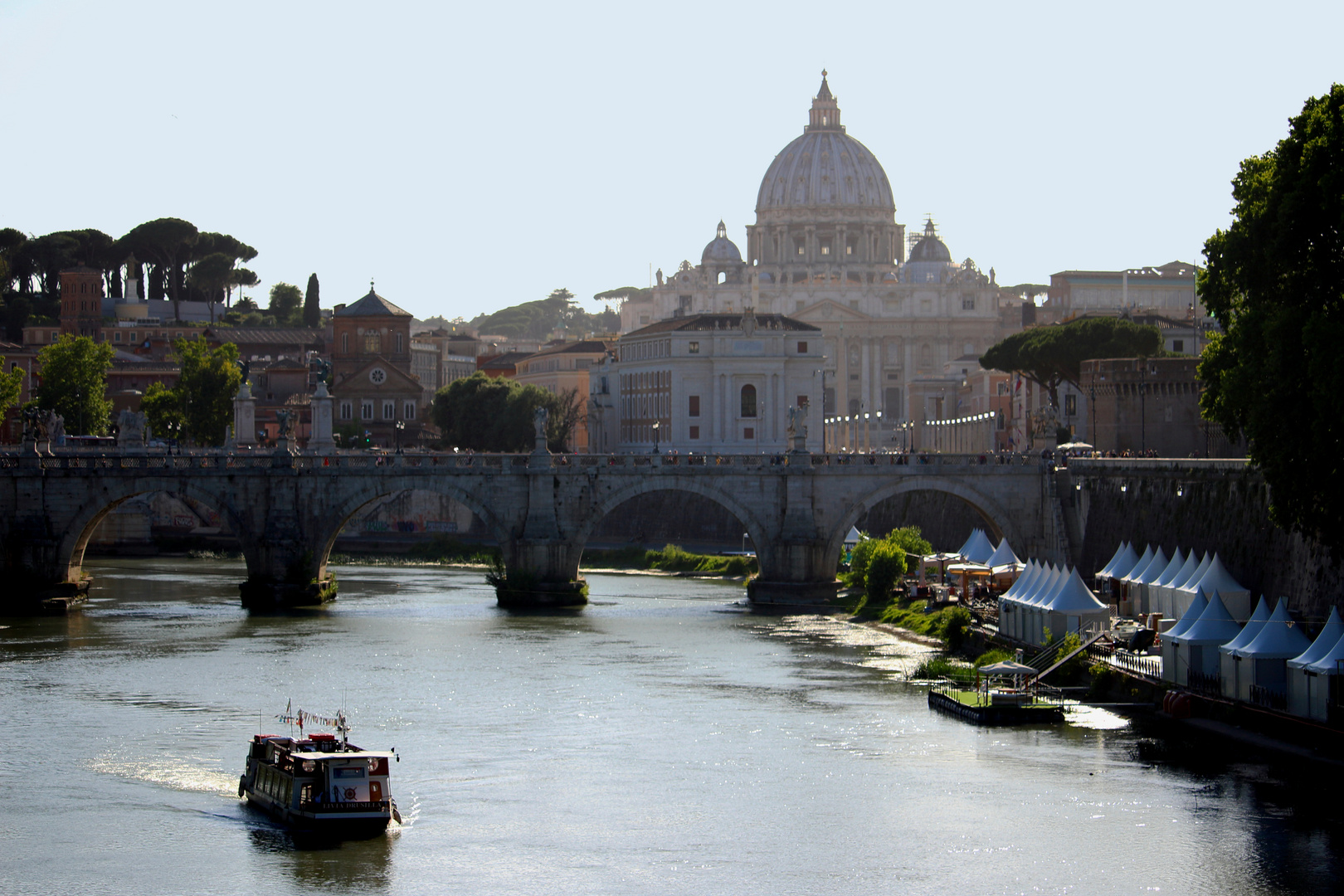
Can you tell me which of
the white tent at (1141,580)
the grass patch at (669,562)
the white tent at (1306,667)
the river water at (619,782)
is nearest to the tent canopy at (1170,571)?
the white tent at (1141,580)

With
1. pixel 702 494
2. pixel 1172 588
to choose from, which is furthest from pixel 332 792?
pixel 702 494

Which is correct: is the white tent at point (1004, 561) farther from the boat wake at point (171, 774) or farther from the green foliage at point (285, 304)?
the green foliage at point (285, 304)

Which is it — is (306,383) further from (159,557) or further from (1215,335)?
(1215,335)

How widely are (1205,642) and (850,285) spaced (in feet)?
404

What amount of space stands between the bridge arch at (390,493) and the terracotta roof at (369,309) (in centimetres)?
5803

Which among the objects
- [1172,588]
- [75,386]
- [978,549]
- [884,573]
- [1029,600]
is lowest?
[1029,600]

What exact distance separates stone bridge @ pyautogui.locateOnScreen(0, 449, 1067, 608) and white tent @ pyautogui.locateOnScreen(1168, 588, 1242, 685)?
72.4 feet

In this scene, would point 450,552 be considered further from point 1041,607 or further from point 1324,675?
point 1324,675

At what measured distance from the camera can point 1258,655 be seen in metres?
36.9

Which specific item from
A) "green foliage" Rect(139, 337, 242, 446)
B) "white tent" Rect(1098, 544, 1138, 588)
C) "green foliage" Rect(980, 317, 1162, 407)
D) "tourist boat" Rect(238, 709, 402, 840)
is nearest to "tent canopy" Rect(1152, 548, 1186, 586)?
"white tent" Rect(1098, 544, 1138, 588)

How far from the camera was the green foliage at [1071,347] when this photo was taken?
281 feet

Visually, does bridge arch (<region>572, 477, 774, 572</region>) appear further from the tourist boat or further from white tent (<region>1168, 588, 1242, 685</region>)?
the tourist boat

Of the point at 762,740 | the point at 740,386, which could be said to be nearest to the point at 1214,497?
the point at 762,740

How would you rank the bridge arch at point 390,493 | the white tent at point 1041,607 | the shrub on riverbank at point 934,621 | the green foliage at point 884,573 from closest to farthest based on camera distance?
1. the white tent at point 1041,607
2. the shrub on riverbank at point 934,621
3. the green foliage at point 884,573
4. the bridge arch at point 390,493
